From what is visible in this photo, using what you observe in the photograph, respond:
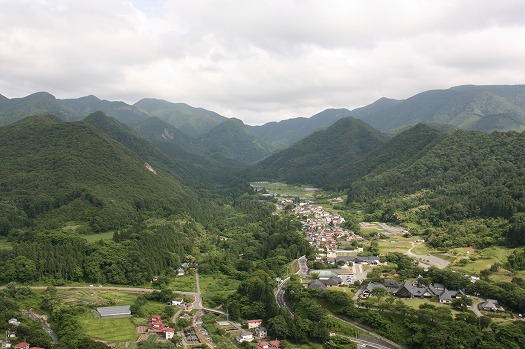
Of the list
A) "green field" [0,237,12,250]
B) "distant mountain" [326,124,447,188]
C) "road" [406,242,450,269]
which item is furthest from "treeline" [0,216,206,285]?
"distant mountain" [326,124,447,188]

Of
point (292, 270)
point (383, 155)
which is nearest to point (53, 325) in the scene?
point (292, 270)

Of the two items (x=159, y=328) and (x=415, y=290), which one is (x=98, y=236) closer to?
(x=159, y=328)

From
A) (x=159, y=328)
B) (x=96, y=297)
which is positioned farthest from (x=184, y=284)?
(x=159, y=328)

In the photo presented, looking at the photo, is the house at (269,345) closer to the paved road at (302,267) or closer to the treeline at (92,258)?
the paved road at (302,267)

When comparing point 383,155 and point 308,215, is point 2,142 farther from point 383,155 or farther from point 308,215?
point 383,155

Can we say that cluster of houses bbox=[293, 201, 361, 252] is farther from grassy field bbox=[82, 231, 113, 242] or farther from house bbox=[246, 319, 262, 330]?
grassy field bbox=[82, 231, 113, 242]

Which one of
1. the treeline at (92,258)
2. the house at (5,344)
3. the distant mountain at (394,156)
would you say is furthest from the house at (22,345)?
the distant mountain at (394,156)
